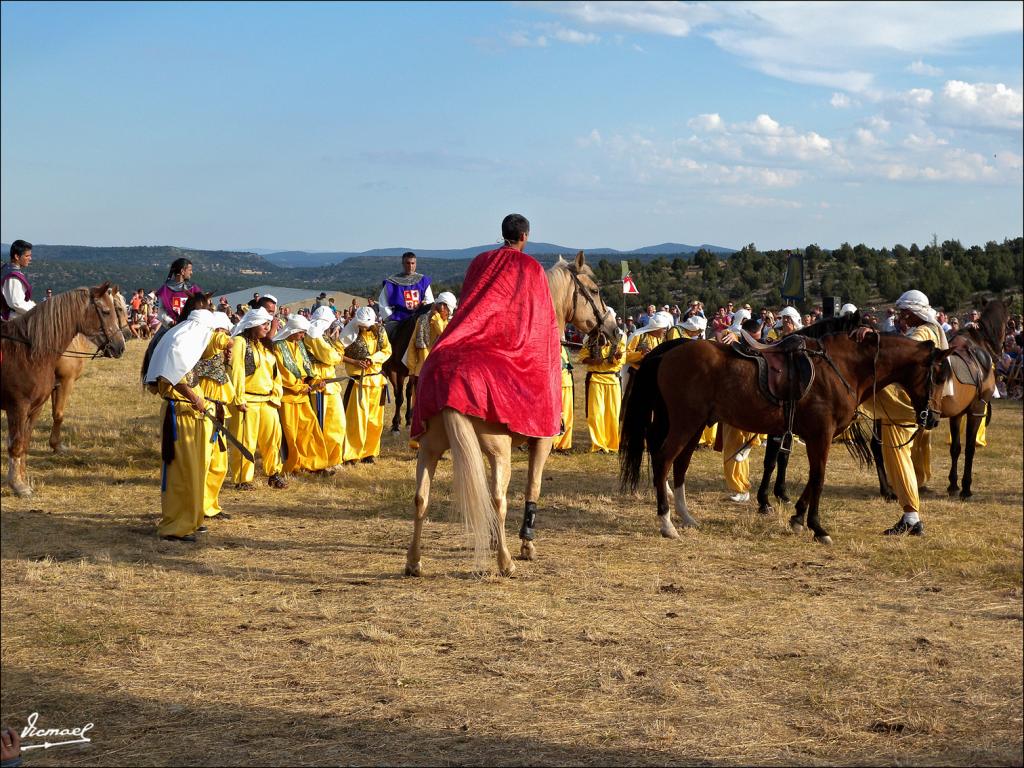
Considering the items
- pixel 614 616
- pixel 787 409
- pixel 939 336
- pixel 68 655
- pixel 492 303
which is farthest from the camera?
pixel 939 336

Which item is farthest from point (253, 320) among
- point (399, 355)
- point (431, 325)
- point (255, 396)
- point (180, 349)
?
point (399, 355)

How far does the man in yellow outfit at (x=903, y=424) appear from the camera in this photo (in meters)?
9.55

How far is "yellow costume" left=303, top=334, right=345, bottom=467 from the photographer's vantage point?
12078 millimetres

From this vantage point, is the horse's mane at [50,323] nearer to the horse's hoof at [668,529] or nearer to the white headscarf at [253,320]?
the white headscarf at [253,320]

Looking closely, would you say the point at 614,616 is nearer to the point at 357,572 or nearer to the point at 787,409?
the point at 357,572

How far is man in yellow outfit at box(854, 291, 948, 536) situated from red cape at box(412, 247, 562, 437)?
3.32 meters

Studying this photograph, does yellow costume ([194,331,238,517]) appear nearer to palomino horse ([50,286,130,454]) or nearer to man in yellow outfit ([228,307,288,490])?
man in yellow outfit ([228,307,288,490])

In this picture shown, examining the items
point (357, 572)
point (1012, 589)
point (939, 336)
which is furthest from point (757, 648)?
point (939, 336)

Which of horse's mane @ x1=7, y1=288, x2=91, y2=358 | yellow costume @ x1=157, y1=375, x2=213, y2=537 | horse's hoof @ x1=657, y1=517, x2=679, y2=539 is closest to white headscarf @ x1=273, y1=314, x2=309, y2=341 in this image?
horse's mane @ x1=7, y1=288, x2=91, y2=358

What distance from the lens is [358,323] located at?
1333cm

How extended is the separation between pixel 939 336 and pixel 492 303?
5224 millimetres

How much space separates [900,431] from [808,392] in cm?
116

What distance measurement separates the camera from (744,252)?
156 feet

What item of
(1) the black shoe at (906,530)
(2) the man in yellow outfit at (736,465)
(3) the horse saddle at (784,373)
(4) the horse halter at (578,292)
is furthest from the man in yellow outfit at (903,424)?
(4) the horse halter at (578,292)
